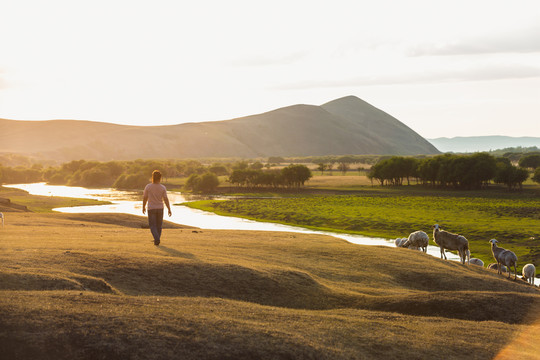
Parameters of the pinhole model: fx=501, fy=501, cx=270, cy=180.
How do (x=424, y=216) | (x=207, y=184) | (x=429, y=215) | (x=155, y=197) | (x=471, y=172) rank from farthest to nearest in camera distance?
(x=207, y=184) < (x=471, y=172) < (x=429, y=215) < (x=424, y=216) < (x=155, y=197)

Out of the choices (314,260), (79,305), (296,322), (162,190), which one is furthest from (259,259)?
(79,305)

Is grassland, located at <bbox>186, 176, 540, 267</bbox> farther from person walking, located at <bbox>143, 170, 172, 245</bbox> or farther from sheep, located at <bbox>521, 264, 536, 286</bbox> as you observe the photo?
person walking, located at <bbox>143, 170, 172, 245</bbox>

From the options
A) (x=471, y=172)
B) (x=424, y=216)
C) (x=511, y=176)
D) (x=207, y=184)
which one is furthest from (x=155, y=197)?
(x=207, y=184)

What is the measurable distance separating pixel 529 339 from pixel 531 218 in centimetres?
7414

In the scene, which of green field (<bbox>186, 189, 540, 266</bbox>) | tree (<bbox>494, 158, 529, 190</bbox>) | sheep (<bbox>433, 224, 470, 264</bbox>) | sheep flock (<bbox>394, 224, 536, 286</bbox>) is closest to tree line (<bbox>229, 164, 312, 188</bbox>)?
green field (<bbox>186, 189, 540, 266</bbox>)

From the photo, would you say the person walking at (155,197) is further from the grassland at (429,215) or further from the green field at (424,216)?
the green field at (424,216)

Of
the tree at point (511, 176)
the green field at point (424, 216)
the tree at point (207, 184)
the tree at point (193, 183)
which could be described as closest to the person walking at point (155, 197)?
the green field at point (424, 216)

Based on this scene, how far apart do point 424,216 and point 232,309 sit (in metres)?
78.3

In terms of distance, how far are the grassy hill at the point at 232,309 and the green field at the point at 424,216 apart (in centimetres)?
3419

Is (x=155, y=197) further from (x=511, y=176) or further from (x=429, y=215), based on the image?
(x=511, y=176)

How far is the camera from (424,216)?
90.1 m

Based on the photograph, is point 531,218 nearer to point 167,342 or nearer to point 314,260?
point 314,260

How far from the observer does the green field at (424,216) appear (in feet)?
219

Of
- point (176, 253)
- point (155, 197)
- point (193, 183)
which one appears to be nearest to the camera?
point (155, 197)
